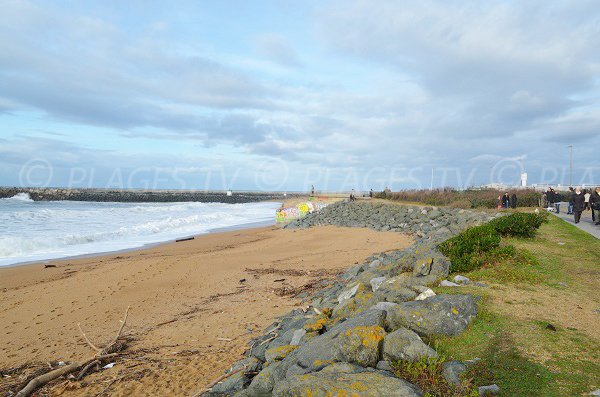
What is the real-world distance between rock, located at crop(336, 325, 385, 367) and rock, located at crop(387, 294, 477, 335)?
365mm

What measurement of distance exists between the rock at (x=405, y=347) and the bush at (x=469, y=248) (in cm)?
376

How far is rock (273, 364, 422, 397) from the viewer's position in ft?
10.1

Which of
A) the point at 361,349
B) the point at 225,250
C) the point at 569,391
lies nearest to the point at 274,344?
the point at 361,349

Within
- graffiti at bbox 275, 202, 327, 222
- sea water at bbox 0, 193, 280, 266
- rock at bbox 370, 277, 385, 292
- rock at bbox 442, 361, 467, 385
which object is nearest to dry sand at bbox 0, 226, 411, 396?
rock at bbox 370, 277, 385, 292

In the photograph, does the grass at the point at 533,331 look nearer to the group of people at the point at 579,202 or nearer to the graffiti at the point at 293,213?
the group of people at the point at 579,202

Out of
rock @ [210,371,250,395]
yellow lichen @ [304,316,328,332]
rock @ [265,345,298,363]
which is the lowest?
rock @ [210,371,250,395]

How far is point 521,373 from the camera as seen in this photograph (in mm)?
3414

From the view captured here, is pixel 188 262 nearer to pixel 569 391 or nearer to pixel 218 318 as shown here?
pixel 218 318

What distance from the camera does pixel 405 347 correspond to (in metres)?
3.69

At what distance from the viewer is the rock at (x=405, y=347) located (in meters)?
3.62

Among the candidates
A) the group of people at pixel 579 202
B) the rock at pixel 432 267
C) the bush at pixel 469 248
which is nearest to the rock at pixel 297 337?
the rock at pixel 432 267

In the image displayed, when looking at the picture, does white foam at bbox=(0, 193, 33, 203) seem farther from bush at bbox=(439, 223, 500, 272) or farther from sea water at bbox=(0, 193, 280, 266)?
bush at bbox=(439, 223, 500, 272)

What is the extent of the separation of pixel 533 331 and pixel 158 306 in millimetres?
7976

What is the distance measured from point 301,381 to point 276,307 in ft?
18.3
